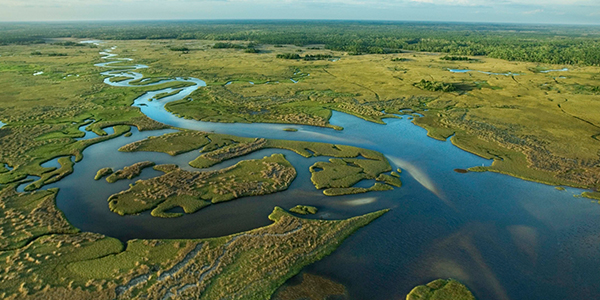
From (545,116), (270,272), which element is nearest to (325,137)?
(270,272)

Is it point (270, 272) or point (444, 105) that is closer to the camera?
point (270, 272)

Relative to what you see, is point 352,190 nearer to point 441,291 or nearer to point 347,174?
point 347,174

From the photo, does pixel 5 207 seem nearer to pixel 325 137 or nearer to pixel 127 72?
pixel 325 137

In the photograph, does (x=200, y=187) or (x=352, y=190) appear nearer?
(x=200, y=187)

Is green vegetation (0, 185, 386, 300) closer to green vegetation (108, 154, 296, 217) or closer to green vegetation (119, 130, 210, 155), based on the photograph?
green vegetation (108, 154, 296, 217)

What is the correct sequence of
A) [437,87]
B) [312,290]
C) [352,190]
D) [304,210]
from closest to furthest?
[312,290] → [304,210] → [352,190] → [437,87]

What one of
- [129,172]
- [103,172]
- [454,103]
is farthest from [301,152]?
[454,103]

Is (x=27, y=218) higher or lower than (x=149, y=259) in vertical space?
higher
